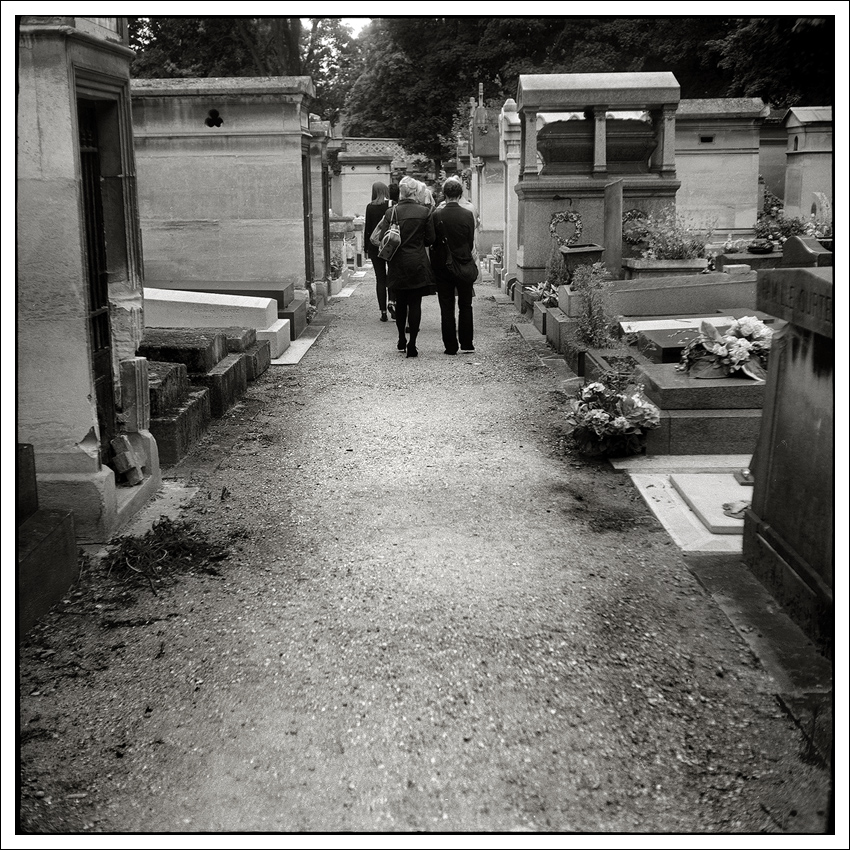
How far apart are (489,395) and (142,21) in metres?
28.3

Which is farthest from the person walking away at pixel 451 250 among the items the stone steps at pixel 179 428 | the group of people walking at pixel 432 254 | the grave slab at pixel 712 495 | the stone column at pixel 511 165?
the stone column at pixel 511 165

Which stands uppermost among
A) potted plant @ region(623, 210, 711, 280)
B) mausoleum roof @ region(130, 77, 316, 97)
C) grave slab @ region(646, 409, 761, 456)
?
mausoleum roof @ region(130, 77, 316, 97)

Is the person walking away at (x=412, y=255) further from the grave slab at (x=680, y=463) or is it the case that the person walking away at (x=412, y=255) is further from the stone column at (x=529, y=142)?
the grave slab at (x=680, y=463)

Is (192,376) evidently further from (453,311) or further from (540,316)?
(540,316)

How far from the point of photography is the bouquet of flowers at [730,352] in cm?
659

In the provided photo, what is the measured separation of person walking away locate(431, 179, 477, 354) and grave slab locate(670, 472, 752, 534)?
4739 mm

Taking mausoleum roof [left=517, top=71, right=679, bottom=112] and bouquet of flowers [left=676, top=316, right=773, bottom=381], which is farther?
mausoleum roof [left=517, top=71, right=679, bottom=112]

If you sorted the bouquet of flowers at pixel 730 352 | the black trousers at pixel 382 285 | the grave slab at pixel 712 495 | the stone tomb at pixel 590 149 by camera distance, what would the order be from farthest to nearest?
the black trousers at pixel 382 285
the stone tomb at pixel 590 149
the bouquet of flowers at pixel 730 352
the grave slab at pixel 712 495

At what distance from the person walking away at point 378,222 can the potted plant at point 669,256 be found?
3.19 m

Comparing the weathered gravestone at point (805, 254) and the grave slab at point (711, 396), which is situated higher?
the weathered gravestone at point (805, 254)

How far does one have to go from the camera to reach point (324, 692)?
3.40 m

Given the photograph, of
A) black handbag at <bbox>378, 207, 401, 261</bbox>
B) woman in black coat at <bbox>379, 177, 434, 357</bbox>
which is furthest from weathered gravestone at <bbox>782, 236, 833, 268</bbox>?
black handbag at <bbox>378, 207, 401, 261</bbox>

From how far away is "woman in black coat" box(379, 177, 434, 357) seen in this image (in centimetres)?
993

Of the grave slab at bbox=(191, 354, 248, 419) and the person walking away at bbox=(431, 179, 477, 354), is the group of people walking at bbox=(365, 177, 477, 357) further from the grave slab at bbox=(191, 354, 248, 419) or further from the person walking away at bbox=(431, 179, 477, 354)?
the grave slab at bbox=(191, 354, 248, 419)
